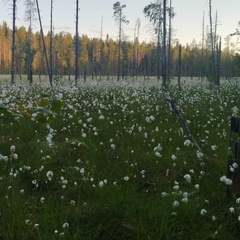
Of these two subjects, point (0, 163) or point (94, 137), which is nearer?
point (0, 163)

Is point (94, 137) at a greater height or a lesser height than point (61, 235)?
greater

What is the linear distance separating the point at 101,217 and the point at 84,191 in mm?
833

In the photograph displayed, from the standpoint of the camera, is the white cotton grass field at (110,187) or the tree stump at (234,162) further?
the tree stump at (234,162)

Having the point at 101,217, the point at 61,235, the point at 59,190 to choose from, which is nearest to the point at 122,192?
the point at 101,217

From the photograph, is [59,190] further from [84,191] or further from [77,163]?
[77,163]

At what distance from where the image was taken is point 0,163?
17.6ft

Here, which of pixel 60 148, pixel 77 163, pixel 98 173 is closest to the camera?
pixel 98 173

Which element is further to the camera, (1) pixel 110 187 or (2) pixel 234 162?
(1) pixel 110 187

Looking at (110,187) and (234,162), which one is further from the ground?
(234,162)

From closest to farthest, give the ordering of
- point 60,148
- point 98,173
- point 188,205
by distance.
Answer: point 188,205
point 98,173
point 60,148

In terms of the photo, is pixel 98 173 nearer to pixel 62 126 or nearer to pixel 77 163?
pixel 77 163

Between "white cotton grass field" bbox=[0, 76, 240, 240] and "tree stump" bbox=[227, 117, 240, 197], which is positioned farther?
"tree stump" bbox=[227, 117, 240, 197]

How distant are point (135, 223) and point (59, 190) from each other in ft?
4.99

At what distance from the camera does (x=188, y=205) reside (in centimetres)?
388
